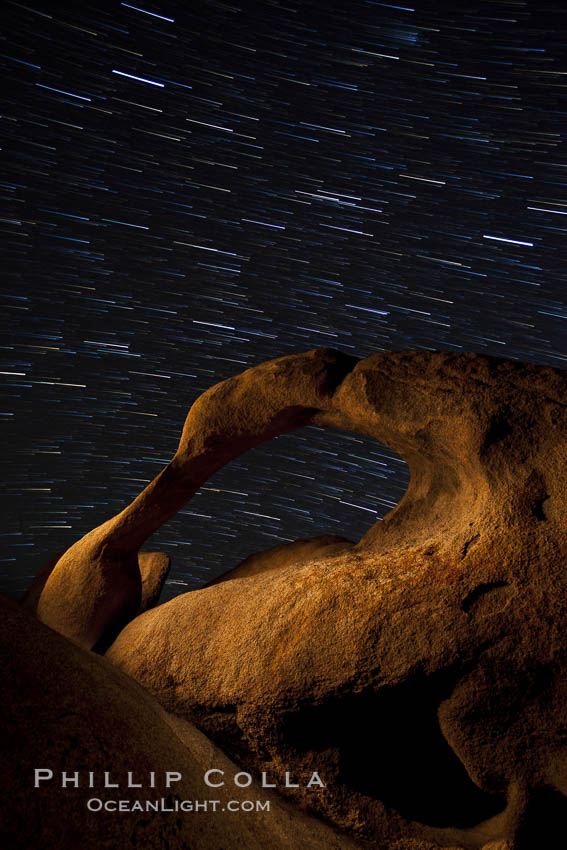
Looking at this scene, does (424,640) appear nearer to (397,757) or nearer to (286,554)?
(397,757)

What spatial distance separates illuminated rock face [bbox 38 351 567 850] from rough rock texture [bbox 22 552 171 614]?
1441 mm

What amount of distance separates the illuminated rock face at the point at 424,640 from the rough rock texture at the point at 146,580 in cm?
144

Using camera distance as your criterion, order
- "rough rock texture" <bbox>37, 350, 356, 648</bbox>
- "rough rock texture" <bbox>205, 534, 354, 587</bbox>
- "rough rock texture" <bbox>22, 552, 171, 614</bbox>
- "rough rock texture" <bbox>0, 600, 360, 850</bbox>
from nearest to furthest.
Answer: "rough rock texture" <bbox>0, 600, 360, 850</bbox>
"rough rock texture" <bbox>37, 350, 356, 648</bbox>
"rough rock texture" <bbox>205, 534, 354, 587</bbox>
"rough rock texture" <bbox>22, 552, 171, 614</bbox>

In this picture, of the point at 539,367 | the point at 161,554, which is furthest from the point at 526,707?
the point at 161,554

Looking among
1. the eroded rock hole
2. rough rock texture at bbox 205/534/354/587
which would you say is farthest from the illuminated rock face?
rough rock texture at bbox 205/534/354/587

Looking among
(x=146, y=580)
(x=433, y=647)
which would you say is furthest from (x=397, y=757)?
(x=146, y=580)

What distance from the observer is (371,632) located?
341 cm

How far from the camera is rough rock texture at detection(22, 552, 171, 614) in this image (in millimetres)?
5961

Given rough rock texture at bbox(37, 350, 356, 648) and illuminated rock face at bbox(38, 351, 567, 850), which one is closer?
illuminated rock face at bbox(38, 351, 567, 850)

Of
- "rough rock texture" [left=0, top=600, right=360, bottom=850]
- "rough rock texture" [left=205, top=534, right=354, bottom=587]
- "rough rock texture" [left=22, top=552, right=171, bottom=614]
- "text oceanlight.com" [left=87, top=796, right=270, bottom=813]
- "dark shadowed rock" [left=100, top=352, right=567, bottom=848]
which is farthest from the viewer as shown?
"rough rock texture" [left=22, top=552, right=171, bottom=614]

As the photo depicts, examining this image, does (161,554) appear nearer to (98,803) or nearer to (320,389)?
(320,389)

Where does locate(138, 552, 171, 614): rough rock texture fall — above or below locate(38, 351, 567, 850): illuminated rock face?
below

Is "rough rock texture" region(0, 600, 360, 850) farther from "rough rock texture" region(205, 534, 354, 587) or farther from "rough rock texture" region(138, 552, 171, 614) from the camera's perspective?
"rough rock texture" region(138, 552, 171, 614)

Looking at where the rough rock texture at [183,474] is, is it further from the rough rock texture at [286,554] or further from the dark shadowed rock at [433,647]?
the rough rock texture at [286,554]
